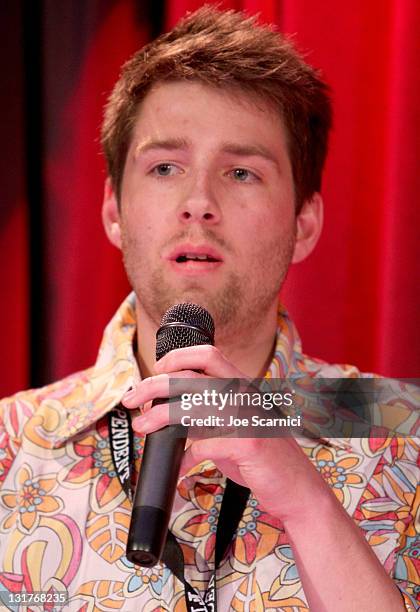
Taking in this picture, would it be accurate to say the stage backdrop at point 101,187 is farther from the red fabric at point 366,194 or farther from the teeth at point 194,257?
the teeth at point 194,257

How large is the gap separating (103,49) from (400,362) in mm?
1044

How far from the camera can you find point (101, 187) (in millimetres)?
2154

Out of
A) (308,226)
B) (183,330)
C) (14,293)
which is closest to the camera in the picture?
(183,330)

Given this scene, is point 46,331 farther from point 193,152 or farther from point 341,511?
point 341,511

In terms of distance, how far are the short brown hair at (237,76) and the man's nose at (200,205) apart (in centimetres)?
23

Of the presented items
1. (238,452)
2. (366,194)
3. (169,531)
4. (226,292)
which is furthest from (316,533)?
(366,194)

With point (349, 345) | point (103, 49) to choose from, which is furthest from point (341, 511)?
point (103, 49)

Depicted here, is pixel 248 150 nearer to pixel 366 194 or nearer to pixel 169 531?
pixel 366 194

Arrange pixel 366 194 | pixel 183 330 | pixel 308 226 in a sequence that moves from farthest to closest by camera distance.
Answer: pixel 366 194 < pixel 308 226 < pixel 183 330

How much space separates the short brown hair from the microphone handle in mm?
886

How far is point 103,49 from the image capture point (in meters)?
2.14

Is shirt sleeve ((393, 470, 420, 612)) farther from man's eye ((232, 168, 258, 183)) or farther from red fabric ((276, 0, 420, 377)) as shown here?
man's eye ((232, 168, 258, 183))

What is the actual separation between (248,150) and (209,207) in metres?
0.16

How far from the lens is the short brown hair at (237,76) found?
1645 mm
